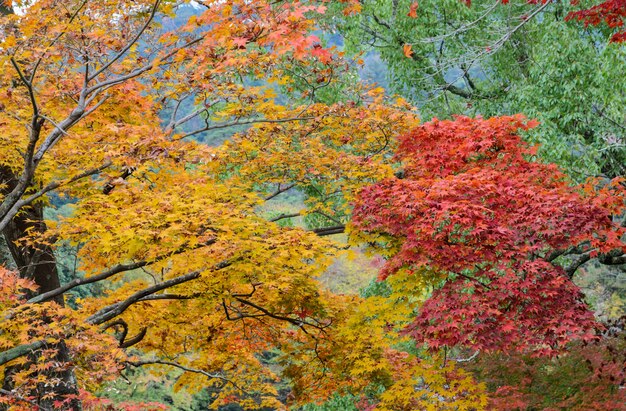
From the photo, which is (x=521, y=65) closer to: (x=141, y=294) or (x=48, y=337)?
(x=141, y=294)

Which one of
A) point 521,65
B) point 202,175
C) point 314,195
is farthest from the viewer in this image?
point 521,65

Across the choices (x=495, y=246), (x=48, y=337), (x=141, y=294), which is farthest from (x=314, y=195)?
(x=48, y=337)

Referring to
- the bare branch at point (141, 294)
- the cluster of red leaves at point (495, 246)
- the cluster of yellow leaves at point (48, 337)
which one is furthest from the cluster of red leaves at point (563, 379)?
the cluster of yellow leaves at point (48, 337)

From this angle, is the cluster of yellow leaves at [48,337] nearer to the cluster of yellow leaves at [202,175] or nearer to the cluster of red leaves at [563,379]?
the cluster of yellow leaves at [202,175]

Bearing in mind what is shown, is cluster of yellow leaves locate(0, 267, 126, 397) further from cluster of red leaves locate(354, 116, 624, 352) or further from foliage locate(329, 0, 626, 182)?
foliage locate(329, 0, 626, 182)

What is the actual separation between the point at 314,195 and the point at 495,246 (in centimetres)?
403

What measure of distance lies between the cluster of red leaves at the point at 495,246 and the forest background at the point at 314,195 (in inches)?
0.9

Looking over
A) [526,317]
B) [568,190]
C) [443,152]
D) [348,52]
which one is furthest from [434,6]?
[526,317]

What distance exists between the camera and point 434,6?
9594mm

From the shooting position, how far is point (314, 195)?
9062 mm

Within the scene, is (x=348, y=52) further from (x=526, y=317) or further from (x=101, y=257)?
(x=526, y=317)

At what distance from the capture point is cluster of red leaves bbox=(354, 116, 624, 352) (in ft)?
16.8

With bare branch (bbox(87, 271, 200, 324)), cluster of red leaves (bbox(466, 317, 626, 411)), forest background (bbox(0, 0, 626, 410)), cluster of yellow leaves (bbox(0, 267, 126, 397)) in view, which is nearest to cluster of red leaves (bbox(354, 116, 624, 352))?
forest background (bbox(0, 0, 626, 410))

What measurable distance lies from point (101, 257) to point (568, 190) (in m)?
4.97
